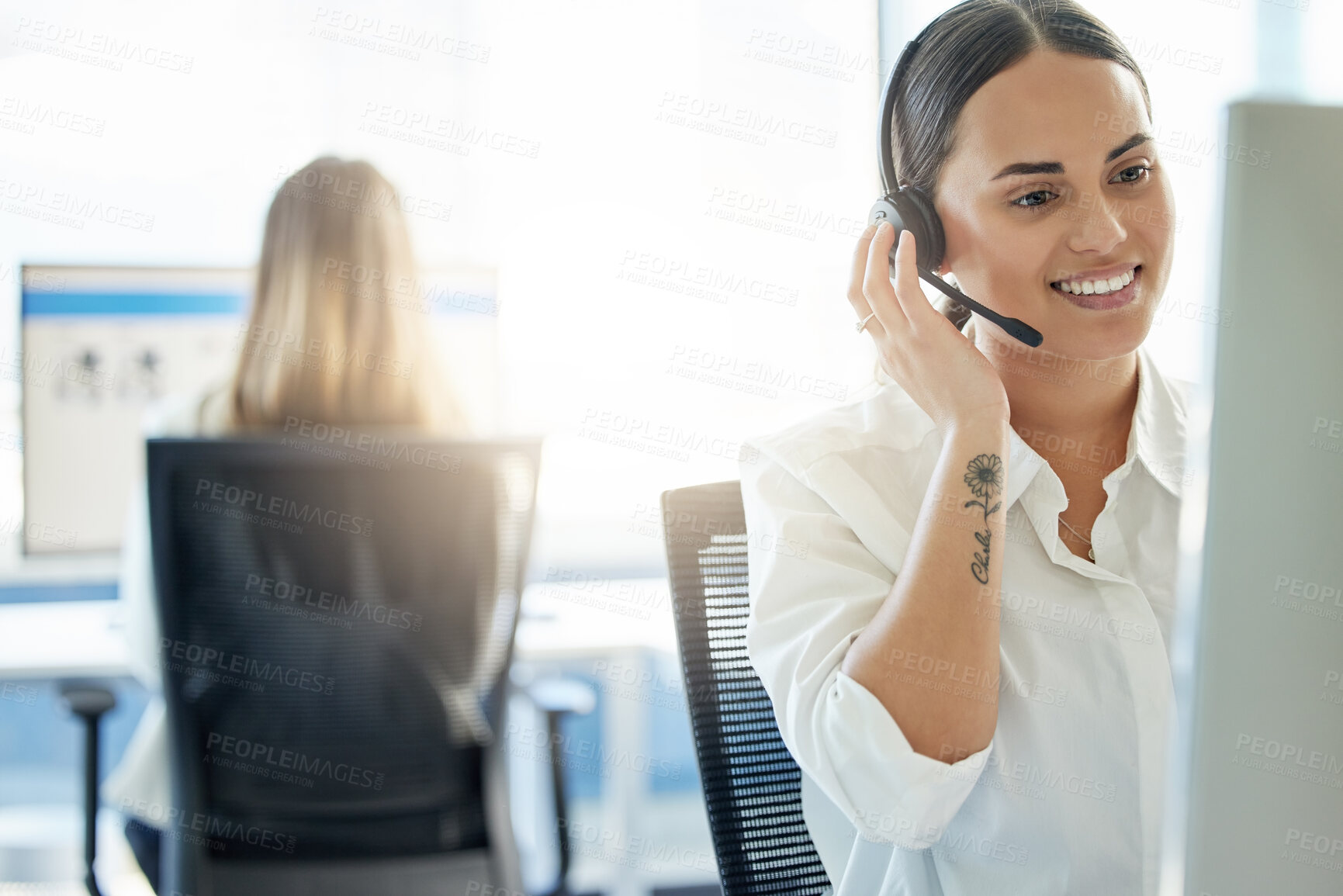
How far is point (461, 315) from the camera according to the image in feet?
6.92

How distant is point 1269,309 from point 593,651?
1657 millimetres

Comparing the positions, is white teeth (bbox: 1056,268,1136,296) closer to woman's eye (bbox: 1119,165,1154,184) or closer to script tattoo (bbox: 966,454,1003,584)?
woman's eye (bbox: 1119,165,1154,184)

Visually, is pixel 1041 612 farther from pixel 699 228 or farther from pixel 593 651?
pixel 699 228

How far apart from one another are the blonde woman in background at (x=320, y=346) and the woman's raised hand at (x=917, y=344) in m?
0.74

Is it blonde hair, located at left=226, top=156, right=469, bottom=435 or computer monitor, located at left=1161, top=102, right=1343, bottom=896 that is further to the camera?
blonde hair, located at left=226, top=156, right=469, bottom=435

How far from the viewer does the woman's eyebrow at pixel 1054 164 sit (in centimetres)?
94

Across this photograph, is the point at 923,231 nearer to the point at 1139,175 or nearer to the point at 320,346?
the point at 1139,175

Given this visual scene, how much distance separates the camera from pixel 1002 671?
0.89m

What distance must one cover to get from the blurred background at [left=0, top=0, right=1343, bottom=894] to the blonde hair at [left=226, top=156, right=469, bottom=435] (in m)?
0.42

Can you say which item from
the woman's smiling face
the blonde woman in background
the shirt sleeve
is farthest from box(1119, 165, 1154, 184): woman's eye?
the blonde woman in background

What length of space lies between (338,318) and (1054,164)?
43.7 inches

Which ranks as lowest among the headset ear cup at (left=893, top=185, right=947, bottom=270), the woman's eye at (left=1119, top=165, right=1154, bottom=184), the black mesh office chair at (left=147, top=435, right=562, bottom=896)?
the black mesh office chair at (left=147, top=435, right=562, bottom=896)

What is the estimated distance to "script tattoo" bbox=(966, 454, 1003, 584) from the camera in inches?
33.5

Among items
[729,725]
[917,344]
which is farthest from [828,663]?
[917,344]
